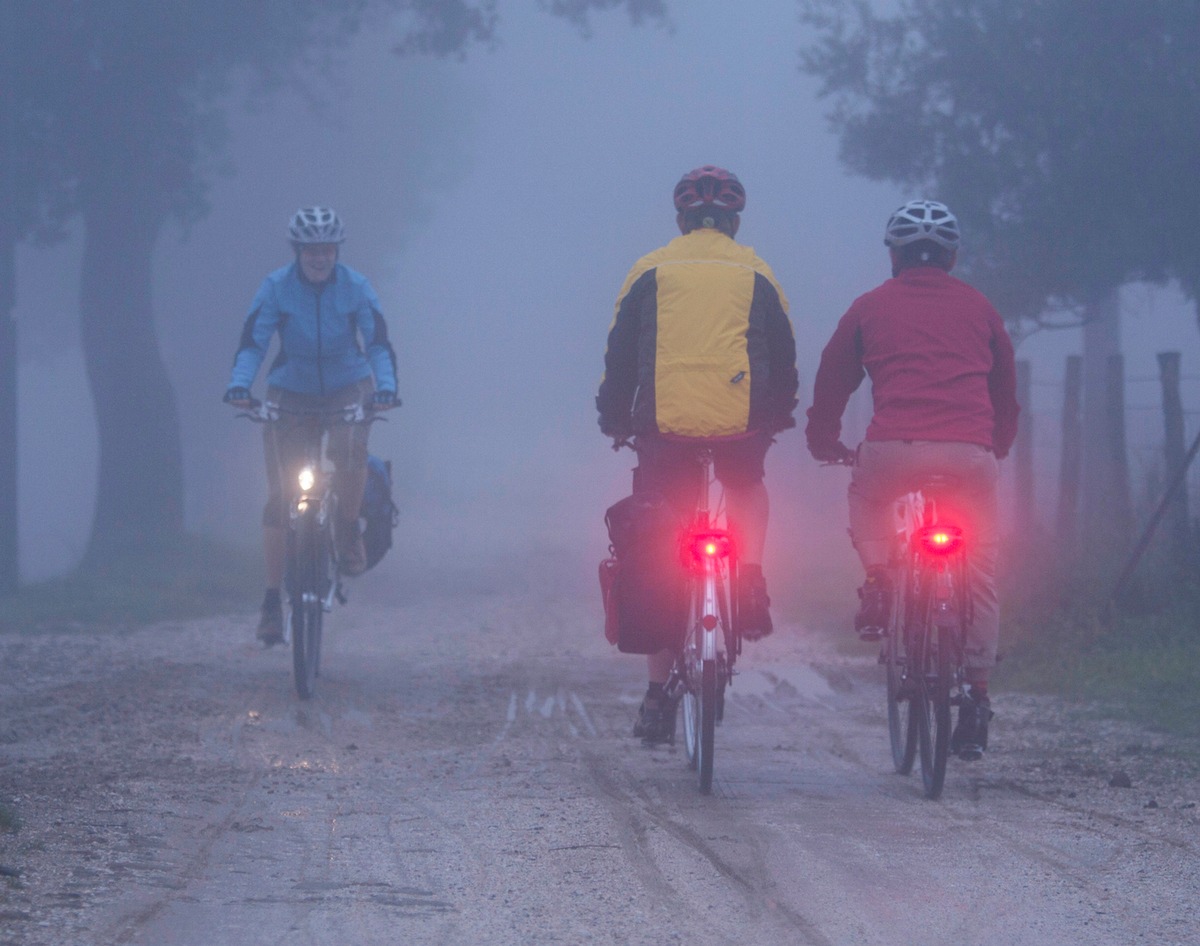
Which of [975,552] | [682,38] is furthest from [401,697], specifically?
[682,38]

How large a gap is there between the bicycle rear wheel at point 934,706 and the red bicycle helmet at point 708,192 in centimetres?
177

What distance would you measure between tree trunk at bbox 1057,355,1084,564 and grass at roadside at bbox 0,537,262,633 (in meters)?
6.95

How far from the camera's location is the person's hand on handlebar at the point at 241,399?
7.60m

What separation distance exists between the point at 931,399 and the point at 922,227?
696mm

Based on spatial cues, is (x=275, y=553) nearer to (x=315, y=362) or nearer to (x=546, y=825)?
(x=315, y=362)

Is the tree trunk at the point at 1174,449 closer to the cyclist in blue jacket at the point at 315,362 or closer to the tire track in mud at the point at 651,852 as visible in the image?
the cyclist in blue jacket at the point at 315,362

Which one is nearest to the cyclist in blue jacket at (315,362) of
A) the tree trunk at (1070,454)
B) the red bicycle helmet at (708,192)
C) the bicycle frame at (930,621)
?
the red bicycle helmet at (708,192)

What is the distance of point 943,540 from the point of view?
5.16 m

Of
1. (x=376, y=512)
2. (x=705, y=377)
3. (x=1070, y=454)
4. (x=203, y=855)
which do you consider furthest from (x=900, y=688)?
(x=1070, y=454)

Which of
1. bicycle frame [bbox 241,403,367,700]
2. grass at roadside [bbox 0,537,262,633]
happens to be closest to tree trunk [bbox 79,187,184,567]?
grass at roadside [bbox 0,537,262,633]

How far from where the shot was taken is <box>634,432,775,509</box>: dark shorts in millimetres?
5512

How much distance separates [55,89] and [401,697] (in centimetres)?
1173

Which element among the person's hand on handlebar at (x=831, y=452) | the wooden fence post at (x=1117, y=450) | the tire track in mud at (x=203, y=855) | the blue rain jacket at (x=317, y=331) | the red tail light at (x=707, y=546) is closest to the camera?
the tire track in mud at (x=203, y=855)

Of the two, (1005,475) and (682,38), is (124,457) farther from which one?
(682,38)
